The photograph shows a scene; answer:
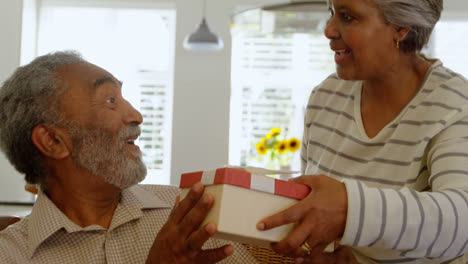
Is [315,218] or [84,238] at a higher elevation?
[315,218]

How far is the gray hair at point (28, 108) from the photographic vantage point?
136 centimetres

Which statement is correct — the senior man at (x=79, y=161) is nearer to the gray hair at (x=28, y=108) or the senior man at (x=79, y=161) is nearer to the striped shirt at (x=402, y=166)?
the gray hair at (x=28, y=108)

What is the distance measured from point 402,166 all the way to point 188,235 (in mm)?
501

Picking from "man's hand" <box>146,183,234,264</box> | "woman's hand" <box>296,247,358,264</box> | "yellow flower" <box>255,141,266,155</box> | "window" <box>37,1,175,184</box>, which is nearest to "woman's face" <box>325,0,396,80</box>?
"woman's hand" <box>296,247,358,264</box>

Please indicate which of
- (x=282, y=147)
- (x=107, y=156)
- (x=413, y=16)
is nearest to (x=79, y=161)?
(x=107, y=156)

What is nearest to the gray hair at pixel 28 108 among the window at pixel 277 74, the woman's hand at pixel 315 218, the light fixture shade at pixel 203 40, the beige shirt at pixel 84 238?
the beige shirt at pixel 84 238

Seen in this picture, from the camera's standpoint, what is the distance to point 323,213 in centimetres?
83

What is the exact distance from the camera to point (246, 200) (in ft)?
2.71

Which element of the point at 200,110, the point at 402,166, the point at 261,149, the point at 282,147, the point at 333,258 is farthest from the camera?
the point at 200,110

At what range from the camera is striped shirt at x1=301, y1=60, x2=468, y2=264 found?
841 millimetres

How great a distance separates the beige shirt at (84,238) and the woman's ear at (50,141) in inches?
4.4

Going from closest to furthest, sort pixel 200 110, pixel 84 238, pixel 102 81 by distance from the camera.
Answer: pixel 84 238 → pixel 102 81 → pixel 200 110

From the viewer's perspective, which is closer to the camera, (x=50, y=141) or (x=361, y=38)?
(x=361, y=38)

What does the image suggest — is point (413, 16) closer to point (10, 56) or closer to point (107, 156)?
point (107, 156)
